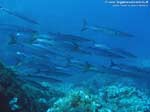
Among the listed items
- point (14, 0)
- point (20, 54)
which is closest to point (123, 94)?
point (20, 54)

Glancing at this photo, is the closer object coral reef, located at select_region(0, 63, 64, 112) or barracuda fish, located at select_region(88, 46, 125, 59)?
coral reef, located at select_region(0, 63, 64, 112)

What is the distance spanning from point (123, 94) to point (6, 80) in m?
4.63

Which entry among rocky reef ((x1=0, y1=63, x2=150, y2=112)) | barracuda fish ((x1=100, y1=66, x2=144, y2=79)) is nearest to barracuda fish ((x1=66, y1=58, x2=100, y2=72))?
barracuda fish ((x1=100, y1=66, x2=144, y2=79))

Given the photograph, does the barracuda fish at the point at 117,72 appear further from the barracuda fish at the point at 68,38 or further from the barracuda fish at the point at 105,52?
the barracuda fish at the point at 68,38

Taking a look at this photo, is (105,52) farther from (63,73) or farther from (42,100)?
(42,100)

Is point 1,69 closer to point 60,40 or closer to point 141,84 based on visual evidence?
point 60,40

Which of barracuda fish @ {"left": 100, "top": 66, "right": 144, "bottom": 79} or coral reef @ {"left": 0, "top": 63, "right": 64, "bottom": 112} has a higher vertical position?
coral reef @ {"left": 0, "top": 63, "right": 64, "bottom": 112}

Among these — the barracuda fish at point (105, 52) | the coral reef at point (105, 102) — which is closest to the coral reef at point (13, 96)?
the coral reef at point (105, 102)

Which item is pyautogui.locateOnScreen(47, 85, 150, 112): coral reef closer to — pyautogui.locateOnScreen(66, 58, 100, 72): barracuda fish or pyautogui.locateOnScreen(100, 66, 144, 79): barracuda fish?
pyautogui.locateOnScreen(66, 58, 100, 72): barracuda fish

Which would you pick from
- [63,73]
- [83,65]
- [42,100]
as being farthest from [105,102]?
[83,65]

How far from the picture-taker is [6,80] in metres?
6.83

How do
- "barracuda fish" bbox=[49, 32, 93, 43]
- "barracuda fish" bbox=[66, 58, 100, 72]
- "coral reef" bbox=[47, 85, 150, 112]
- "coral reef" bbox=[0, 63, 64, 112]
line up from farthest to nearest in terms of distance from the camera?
"barracuda fish" bbox=[49, 32, 93, 43] → "barracuda fish" bbox=[66, 58, 100, 72] → "coral reef" bbox=[47, 85, 150, 112] → "coral reef" bbox=[0, 63, 64, 112]

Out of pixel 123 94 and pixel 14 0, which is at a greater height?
pixel 123 94

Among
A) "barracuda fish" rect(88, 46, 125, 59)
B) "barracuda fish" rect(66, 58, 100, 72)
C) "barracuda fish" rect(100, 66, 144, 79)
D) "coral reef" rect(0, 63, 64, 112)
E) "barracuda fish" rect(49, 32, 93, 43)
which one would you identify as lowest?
"barracuda fish" rect(100, 66, 144, 79)
